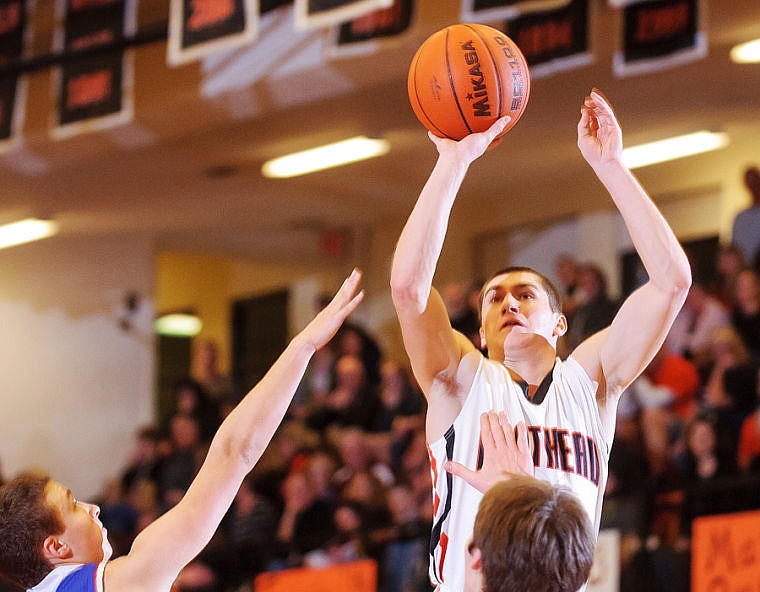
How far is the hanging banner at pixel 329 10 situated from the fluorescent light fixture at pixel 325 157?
3.37 m

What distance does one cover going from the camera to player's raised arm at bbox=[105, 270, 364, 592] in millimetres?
3021

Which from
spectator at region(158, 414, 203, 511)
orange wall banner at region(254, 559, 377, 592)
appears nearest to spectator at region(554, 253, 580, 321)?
orange wall banner at region(254, 559, 377, 592)

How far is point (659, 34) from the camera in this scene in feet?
22.6

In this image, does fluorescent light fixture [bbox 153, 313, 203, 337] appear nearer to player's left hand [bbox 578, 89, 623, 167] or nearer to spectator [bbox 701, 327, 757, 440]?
spectator [bbox 701, 327, 757, 440]

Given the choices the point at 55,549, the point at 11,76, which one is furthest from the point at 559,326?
the point at 11,76

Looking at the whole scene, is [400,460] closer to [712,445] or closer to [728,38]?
[712,445]

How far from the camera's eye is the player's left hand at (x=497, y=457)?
9.41 feet

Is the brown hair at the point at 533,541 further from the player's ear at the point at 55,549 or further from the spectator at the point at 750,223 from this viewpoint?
the spectator at the point at 750,223

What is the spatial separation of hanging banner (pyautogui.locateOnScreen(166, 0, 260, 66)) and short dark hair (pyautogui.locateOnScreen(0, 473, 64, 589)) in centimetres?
433

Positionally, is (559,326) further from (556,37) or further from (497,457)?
(556,37)

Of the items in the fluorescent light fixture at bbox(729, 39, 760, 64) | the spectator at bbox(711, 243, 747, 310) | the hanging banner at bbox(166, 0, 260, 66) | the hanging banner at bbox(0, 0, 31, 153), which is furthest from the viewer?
the hanging banner at bbox(0, 0, 31, 153)

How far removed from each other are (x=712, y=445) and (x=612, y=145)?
3654mm

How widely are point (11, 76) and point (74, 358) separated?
452 cm

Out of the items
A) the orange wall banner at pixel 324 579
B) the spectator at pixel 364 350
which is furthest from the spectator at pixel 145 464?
the orange wall banner at pixel 324 579
